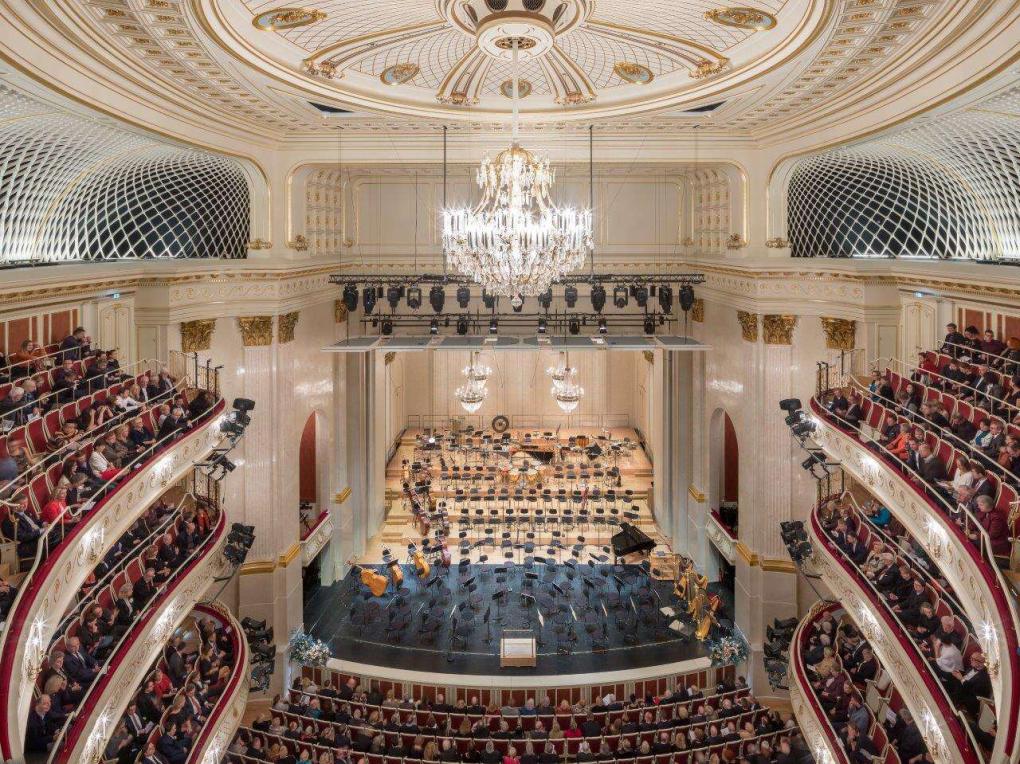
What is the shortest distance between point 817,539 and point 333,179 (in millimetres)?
12205

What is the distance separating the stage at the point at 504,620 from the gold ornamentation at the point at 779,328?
630 centimetres

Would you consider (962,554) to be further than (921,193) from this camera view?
No

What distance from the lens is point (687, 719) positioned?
540 inches

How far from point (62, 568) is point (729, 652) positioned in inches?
463

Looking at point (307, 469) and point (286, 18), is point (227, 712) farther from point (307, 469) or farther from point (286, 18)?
point (286, 18)

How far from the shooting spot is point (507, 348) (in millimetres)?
16688

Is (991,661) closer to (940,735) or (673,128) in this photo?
(940,735)

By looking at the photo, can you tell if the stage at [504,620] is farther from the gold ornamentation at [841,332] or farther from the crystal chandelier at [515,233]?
the crystal chandelier at [515,233]

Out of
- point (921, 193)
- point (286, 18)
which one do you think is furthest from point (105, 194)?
point (921, 193)

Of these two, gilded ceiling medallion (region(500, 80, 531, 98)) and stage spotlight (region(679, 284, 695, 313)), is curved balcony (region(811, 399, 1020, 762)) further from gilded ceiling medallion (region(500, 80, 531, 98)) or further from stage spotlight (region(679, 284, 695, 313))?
gilded ceiling medallion (region(500, 80, 531, 98))

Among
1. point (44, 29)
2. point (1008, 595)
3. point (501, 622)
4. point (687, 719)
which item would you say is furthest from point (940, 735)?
point (44, 29)

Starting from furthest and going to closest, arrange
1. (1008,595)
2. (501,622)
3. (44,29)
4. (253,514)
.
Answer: (501,622)
(253,514)
(44,29)
(1008,595)

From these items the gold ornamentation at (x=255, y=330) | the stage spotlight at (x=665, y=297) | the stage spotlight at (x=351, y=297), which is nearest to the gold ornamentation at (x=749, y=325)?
the stage spotlight at (x=665, y=297)

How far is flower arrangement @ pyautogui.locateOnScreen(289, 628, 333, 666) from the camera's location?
15.4 meters
